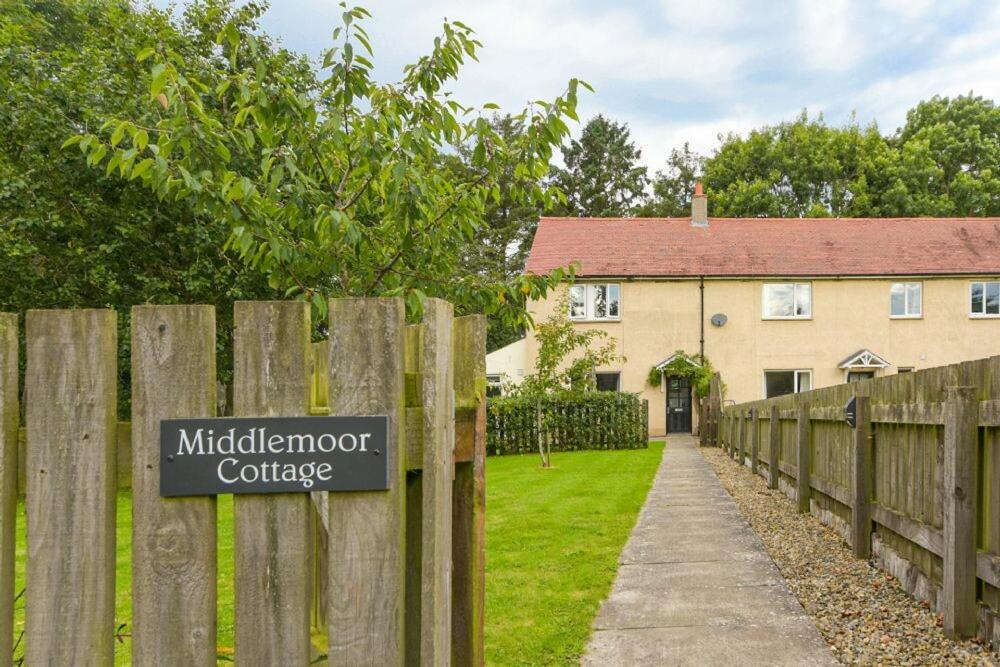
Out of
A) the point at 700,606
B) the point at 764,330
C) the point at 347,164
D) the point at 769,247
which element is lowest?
the point at 700,606

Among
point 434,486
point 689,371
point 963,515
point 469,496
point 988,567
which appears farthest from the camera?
point 689,371

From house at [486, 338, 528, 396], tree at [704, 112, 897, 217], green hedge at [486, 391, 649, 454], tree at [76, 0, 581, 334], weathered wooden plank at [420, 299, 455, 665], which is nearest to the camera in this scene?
weathered wooden plank at [420, 299, 455, 665]

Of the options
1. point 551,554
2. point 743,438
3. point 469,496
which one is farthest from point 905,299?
point 469,496

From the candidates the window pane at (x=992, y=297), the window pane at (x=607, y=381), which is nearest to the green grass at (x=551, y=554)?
the window pane at (x=607, y=381)

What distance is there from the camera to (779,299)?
2625cm

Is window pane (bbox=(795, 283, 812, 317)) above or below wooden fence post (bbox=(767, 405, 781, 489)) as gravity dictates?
above

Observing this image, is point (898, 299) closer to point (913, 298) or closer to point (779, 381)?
point (913, 298)

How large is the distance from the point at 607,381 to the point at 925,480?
70.3ft

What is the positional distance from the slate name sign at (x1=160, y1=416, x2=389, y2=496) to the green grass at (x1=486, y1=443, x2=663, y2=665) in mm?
2568

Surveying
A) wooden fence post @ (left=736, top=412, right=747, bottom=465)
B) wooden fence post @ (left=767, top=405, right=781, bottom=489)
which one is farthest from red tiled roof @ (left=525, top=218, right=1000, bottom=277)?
wooden fence post @ (left=767, top=405, right=781, bottom=489)

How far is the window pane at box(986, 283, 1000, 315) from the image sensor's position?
25.9m

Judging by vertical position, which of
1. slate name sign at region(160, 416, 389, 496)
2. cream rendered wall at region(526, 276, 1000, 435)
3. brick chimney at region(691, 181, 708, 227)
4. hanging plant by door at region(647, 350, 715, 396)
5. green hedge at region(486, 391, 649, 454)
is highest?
brick chimney at region(691, 181, 708, 227)

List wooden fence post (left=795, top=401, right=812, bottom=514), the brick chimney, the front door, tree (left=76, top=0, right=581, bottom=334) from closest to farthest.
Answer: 1. tree (left=76, top=0, right=581, bottom=334)
2. wooden fence post (left=795, top=401, right=812, bottom=514)
3. the front door
4. the brick chimney

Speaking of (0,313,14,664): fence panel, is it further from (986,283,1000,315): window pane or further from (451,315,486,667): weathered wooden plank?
(986,283,1000,315): window pane
